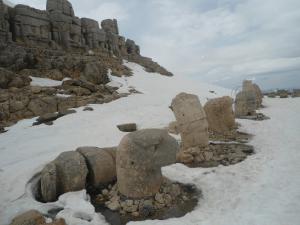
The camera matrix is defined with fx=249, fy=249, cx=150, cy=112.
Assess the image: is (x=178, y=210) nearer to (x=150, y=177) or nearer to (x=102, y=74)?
(x=150, y=177)

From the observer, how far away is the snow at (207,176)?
16.5ft

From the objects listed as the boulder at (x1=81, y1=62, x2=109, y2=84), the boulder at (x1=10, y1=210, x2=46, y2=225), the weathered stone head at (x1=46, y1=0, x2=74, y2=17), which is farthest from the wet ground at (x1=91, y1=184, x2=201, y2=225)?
the weathered stone head at (x1=46, y1=0, x2=74, y2=17)

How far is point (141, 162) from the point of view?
6008 millimetres

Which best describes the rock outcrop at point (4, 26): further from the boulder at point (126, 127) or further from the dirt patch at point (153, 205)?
the dirt patch at point (153, 205)

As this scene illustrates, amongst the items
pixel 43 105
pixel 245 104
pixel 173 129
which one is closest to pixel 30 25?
pixel 43 105

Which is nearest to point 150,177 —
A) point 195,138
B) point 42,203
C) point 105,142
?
point 42,203

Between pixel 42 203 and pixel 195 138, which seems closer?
pixel 42 203

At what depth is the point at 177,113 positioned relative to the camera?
9578mm

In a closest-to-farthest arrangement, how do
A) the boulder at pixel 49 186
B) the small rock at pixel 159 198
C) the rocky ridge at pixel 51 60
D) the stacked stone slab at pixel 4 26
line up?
the small rock at pixel 159 198
the boulder at pixel 49 186
the rocky ridge at pixel 51 60
the stacked stone slab at pixel 4 26

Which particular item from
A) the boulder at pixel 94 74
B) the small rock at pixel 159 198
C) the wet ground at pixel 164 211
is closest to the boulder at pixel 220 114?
the wet ground at pixel 164 211

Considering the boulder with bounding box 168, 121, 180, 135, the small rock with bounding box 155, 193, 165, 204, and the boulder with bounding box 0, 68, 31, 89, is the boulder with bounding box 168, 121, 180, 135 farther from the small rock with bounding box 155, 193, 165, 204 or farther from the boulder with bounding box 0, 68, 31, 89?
the boulder with bounding box 0, 68, 31, 89

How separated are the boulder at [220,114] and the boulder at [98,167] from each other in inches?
249

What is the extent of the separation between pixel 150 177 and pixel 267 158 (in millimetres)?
4299

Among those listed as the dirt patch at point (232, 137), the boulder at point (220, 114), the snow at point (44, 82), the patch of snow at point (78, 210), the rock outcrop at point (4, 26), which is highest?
the rock outcrop at point (4, 26)
